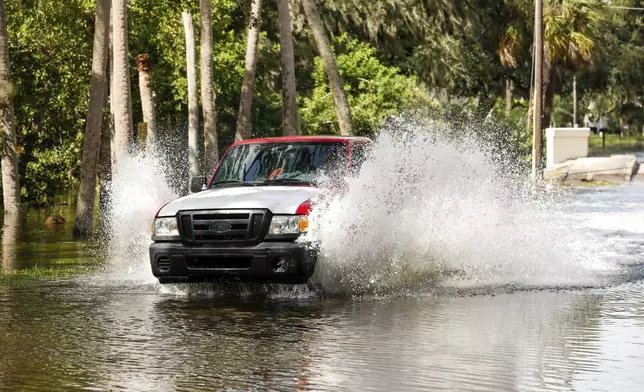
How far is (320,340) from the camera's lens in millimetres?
11219

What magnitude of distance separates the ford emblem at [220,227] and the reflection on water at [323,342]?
0.73 m

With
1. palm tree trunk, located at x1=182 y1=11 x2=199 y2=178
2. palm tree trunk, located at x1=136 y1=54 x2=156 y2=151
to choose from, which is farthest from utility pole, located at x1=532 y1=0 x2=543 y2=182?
palm tree trunk, located at x1=136 y1=54 x2=156 y2=151

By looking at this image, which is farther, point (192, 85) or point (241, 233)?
point (192, 85)

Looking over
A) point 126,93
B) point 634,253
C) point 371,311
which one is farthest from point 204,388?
point 126,93

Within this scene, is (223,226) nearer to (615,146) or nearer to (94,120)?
(94,120)

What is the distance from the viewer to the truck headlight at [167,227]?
14.2 metres

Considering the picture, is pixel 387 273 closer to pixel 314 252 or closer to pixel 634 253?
pixel 314 252

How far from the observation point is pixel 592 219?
2875 cm

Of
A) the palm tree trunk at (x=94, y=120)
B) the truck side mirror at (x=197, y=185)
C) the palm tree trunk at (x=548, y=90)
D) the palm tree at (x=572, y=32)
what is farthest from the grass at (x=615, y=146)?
the truck side mirror at (x=197, y=185)

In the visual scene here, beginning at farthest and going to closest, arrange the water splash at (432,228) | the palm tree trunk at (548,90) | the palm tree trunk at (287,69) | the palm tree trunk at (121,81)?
the palm tree trunk at (548,90), the palm tree trunk at (287,69), the palm tree trunk at (121,81), the water splash at (432,228)

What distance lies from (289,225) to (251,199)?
0.57 metres

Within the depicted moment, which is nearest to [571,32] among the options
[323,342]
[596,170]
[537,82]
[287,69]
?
[596,170]

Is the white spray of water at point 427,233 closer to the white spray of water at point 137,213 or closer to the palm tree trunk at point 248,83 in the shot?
the white spray of water at point 137,213

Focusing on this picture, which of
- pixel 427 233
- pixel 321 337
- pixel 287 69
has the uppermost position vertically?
pixel 287 69
